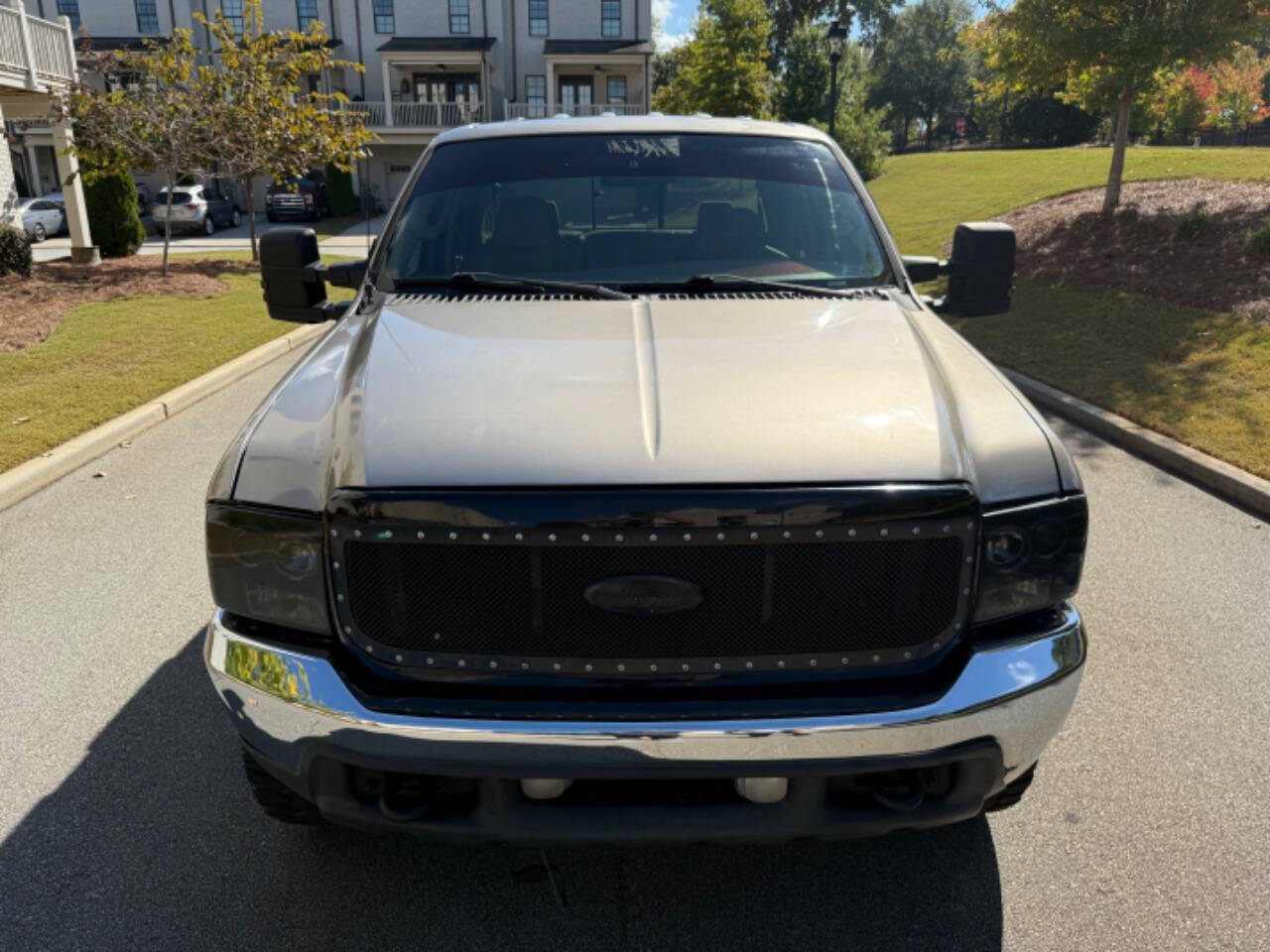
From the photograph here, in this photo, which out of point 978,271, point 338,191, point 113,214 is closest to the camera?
point 978,271

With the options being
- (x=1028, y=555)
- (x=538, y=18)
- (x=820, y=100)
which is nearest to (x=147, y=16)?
(x=538, y=18)

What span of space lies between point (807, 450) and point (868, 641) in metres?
0.45

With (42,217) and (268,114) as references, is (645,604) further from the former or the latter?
(42,217)

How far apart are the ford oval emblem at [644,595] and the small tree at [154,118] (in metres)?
16.2

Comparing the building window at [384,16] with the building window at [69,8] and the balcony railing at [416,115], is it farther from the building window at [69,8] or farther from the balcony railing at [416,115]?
the building window at [69,8]

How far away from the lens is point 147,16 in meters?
39.3

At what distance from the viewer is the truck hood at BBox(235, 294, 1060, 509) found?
6.90ft

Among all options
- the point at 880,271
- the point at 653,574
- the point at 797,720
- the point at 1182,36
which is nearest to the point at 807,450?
the point at 653,574

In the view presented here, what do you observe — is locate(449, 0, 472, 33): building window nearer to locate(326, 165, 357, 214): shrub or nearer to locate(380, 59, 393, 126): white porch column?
locate(380, 59, 393, 126): white porch column

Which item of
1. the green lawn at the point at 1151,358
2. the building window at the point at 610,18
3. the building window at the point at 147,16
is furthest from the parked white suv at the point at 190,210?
the green lawn at the point at 1151,358

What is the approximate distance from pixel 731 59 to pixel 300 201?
14.7 m

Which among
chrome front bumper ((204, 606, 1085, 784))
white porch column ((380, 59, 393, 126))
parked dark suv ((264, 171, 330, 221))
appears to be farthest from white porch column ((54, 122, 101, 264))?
white porch column ((380, 59, 393, 126))

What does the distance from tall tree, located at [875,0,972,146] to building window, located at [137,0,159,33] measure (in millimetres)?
48430

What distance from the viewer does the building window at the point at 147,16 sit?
39.2 metres
